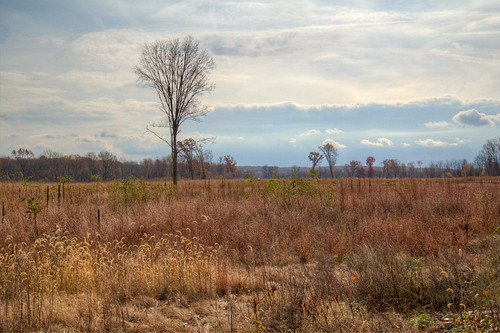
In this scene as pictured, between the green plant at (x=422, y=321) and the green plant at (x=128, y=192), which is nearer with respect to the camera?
the green plant at (x=422, y=321)

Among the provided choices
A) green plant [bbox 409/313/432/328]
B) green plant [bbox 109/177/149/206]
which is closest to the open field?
green plant [bbox 409/313/432/328]

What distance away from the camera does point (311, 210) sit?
34.8ft

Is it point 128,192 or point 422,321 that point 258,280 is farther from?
point 128,192

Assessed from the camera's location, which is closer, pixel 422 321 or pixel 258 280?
pixel 422 321

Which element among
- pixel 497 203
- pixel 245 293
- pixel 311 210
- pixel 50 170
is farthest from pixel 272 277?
pixel 50 170

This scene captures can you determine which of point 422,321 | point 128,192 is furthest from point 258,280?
point 128,192

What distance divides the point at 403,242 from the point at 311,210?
12.0 ft

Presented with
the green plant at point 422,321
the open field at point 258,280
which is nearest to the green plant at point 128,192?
the open field at point 258,280

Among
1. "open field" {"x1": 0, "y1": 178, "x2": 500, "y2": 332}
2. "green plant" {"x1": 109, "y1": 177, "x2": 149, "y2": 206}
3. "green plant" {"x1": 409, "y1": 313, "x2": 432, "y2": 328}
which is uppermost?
"green plant" {"x1": 109, "y1": 177, "x2": 149, "y2": 206}

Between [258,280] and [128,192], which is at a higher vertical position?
[128,192]

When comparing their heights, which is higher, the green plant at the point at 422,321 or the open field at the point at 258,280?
the open field at the point at 258,280

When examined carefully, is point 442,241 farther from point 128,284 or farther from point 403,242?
point 128,284

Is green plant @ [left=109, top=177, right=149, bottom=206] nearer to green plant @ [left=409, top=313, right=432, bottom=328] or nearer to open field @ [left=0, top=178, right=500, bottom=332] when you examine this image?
open field @ [left=0, top=178, right=500, bottom=332]

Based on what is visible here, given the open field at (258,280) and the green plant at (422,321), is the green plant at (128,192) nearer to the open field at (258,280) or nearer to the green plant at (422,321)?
the open field at (258,280)
